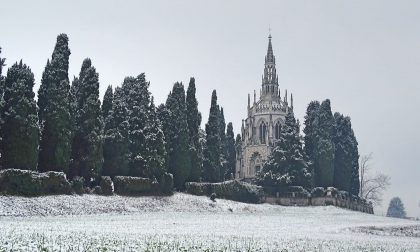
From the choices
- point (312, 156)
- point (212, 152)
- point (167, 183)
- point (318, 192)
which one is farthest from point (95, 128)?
point (312, 156)

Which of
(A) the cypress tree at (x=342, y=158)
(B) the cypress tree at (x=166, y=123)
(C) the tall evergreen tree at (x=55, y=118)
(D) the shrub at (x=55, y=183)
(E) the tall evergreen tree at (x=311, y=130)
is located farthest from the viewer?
(A) the cypress tree at (x=342, y=158)

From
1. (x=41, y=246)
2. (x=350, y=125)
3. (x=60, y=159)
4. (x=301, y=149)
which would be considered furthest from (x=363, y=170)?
(x=41, y=246)

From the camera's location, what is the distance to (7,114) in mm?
39219

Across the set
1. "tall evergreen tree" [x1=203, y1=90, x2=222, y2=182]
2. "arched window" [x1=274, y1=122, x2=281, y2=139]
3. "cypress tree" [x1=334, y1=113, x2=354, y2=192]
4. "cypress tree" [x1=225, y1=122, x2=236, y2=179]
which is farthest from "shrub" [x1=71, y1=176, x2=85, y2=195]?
"arched window" [x1=274, y1=122, x2=281, y2=139]

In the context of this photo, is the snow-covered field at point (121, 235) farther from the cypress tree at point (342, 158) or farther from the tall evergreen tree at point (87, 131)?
the cypress tree at point (342, 158)

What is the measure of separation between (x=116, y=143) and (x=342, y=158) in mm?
36131

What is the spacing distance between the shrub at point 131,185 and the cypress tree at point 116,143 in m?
1.44

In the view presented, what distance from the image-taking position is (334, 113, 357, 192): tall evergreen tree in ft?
239

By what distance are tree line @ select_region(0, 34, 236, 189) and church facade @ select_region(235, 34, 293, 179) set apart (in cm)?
4193

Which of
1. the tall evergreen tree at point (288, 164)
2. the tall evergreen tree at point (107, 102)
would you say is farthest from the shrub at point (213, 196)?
the tall evergreen tree at point (107, 102)

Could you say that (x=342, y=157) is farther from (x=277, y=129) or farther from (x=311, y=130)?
(x=277, y=129)

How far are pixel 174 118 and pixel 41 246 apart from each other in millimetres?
39317

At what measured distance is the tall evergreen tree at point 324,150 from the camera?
68.7 meters

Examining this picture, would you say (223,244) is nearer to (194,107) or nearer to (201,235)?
(201,235)
